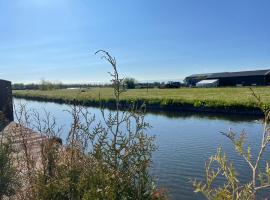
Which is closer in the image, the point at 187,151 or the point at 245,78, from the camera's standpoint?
the point at 187,151

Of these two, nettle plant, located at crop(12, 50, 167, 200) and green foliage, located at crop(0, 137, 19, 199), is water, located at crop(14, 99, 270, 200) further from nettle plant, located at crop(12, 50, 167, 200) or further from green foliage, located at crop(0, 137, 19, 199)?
nettle plant, located at crop(12, 50, 167, 200)

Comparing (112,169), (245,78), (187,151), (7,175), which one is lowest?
(187,151)

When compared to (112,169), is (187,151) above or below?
below

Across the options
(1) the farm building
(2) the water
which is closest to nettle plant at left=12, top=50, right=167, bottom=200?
(2) the water

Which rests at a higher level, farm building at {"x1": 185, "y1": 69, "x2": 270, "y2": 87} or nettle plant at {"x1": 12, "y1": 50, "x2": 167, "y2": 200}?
farm building at {"x1": 185, "y1": 69, "x2": 270, "y2": 87}

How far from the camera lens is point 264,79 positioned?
83.5 metres

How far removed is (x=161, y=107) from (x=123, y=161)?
42693 millimetres

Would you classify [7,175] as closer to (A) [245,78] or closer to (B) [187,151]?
(B) [187,151]

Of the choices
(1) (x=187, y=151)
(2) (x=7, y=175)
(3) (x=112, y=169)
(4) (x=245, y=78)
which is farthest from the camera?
(4) (x=245, y=78)

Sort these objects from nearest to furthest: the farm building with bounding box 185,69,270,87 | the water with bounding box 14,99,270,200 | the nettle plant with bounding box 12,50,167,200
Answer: the nettle plant with bounding box 12,50,167,200
the water with bounding box 14,99,270,200
the farm building with bounding box 185,69,270,87

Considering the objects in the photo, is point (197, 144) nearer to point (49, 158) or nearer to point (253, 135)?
point (253, 135)

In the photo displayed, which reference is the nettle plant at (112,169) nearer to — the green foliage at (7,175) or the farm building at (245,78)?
the green foliage at (7,175)

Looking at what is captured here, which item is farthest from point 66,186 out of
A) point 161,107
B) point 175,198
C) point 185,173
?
point 161,107

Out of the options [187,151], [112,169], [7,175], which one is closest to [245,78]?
[187,151]
